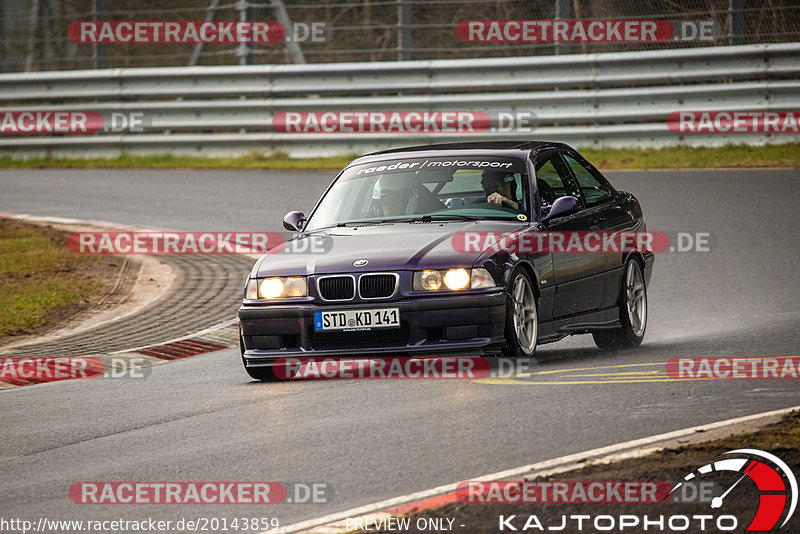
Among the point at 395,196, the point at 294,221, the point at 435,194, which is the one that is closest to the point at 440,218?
the point at 435,194

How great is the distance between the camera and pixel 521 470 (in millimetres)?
5719

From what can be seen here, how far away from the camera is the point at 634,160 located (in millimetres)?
19266

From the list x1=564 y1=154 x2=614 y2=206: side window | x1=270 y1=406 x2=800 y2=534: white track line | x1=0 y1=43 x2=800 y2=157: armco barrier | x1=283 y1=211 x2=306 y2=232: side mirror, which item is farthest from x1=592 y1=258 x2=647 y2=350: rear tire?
x1=0 y1=43 x2=800 y2=157: armco barrier

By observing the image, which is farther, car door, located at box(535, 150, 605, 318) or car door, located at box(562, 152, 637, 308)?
car door, located at box(562, 152, 637, 308)

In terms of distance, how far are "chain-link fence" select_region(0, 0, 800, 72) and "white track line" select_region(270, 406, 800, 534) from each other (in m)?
13.8

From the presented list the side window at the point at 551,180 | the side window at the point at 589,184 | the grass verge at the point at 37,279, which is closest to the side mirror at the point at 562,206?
the side window at the point at 551,180

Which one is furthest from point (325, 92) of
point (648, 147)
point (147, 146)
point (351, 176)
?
point (351, 176)

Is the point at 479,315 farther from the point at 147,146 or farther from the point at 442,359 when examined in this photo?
the point at 147,146

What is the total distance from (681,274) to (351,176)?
13.2ft

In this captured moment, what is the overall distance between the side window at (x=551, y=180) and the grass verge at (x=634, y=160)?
9.25m

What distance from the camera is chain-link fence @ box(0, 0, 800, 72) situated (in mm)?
19562

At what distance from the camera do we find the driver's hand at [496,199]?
912 centimetres

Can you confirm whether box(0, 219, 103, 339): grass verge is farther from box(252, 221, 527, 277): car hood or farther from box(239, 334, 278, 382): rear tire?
box(252, 221, 527, 277): car hood

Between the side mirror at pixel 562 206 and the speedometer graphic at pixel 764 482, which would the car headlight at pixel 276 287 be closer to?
the side mirror at pixel 562 206
